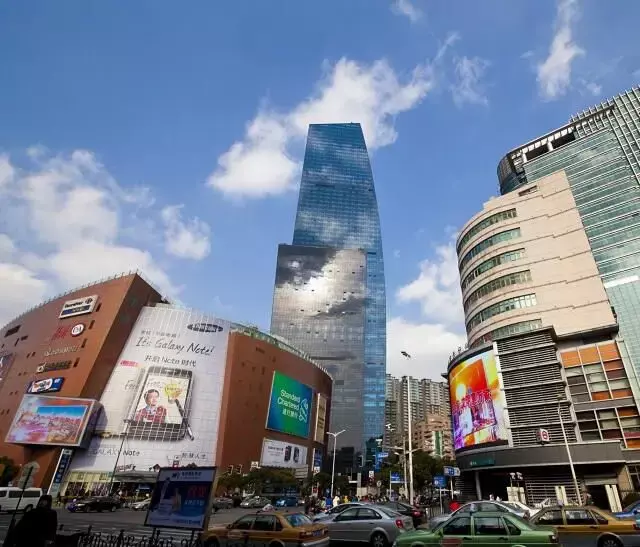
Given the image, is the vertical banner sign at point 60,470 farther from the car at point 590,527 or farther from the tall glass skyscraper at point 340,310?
the tall glass skyscraper at point 340,310

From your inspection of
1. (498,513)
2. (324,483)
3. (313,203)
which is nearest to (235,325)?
(324,483)

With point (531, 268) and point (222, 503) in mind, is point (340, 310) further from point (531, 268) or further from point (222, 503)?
point (222, 503)

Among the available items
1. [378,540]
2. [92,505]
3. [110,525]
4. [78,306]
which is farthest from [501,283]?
[78,306]

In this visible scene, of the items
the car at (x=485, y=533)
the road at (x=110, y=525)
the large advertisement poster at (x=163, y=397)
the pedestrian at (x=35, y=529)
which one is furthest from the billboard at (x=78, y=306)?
the car at (x=485, y=533)

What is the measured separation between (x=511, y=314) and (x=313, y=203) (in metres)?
153

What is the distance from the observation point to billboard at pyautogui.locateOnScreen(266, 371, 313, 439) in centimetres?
8062

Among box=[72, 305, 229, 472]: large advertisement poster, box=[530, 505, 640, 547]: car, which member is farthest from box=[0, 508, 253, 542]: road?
box=[72, 305, 229, 472]: large advertisement poster

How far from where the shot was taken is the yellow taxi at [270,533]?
12.6 metres

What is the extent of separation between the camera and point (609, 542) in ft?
41.8

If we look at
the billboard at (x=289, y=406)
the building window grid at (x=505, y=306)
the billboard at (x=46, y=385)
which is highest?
the building window grid at (x=505, y=306)

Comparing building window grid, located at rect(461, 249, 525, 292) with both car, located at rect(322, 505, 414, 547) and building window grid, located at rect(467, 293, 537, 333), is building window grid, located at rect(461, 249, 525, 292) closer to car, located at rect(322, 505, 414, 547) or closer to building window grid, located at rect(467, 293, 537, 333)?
building window grid, located at rect(467, 293, 537, 333)

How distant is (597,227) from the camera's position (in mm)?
52125

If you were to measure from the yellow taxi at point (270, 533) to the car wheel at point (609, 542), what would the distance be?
28.7ft

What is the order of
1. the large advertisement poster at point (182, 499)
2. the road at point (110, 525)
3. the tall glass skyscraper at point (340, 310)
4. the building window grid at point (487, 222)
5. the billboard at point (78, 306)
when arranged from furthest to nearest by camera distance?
the tall glass skyscraper at point (340, 310) → the billboard at point (78, 306) → the building window grid at point (487, 222) → the road at point (110, 525) → the large advertisement poster at point (182, 499)
